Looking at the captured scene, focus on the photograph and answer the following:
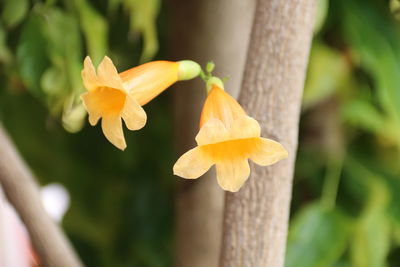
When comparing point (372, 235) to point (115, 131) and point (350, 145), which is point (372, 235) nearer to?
point (350, 145)

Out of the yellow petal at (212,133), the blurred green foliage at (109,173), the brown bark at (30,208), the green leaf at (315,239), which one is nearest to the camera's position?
the yellow petal at (212,133)

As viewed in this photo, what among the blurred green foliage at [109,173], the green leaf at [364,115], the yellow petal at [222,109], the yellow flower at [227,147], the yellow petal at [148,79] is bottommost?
the blurred green foliage at [109,173]

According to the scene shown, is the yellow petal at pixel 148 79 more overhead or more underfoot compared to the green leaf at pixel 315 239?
more overhead

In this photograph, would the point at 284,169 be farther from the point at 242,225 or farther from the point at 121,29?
the point at 121,29

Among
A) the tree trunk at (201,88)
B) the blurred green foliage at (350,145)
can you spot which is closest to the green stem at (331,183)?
the blurred green foliage at (350,145)

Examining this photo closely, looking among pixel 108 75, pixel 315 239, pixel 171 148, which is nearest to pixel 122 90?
pixel 108 75

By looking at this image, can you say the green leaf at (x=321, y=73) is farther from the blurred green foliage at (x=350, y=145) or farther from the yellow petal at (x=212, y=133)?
the yellow petal at (x=212, y=133)

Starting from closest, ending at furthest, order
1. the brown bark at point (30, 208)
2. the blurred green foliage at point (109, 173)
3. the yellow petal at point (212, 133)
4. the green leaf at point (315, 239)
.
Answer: the yellow petal at point (212, 133), the brown bark at point (30, 208), the green leaf at point (315, 239), the blurred green foliage at point (109, 173)
